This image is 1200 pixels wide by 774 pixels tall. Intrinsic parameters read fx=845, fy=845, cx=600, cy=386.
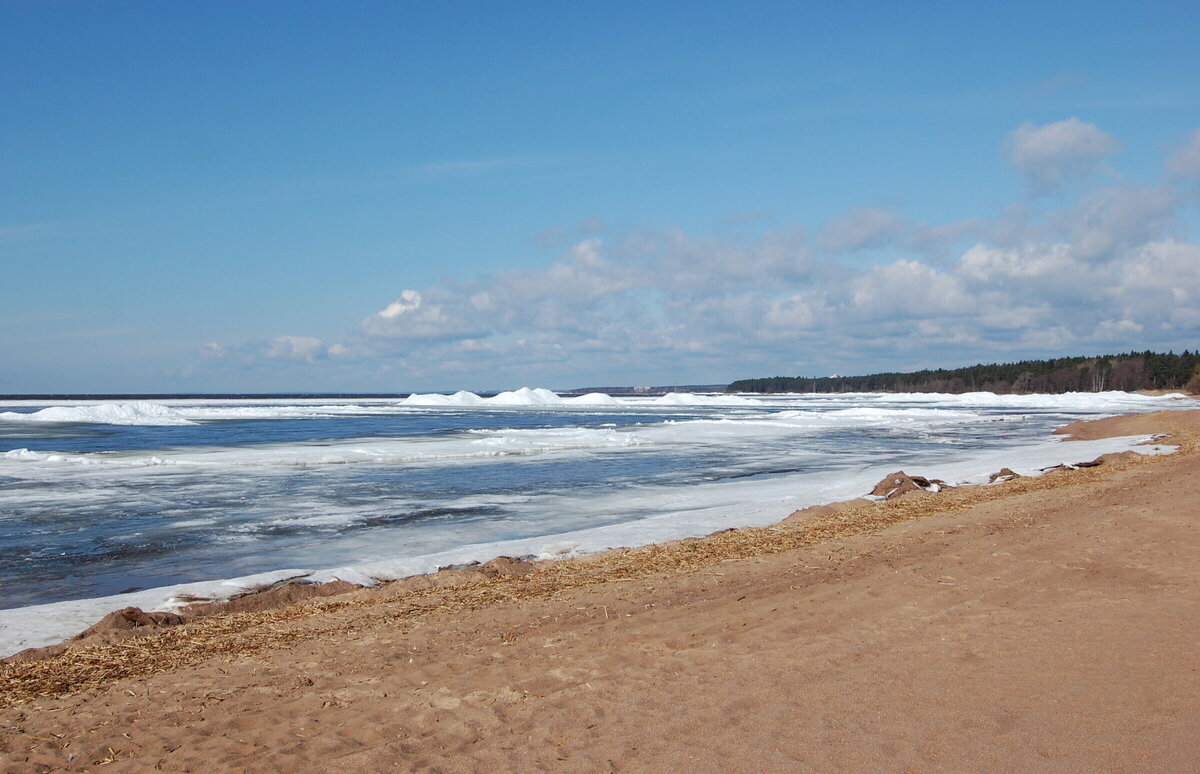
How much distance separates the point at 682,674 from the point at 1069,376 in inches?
5501

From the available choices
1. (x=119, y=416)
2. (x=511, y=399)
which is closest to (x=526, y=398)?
(x=511, y=399)

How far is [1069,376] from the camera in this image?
126 m

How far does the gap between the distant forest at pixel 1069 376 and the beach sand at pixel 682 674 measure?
113439mm

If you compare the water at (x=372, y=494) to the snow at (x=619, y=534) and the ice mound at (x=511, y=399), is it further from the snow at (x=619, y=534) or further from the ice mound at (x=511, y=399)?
the ice mound at (x=511, y=399)

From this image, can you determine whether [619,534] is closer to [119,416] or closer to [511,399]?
[119,416]

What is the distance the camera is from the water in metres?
11.0

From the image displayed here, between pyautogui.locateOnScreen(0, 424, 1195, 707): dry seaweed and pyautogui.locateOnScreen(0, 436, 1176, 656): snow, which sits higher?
pyautogui.locateOnScreen(0, 424, 1195, 707): dry seaweed

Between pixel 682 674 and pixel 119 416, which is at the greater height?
pixel 119 416

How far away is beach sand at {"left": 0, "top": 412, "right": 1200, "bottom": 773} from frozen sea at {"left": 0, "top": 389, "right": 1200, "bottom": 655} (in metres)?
2.16

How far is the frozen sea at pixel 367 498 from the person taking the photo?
996 cm

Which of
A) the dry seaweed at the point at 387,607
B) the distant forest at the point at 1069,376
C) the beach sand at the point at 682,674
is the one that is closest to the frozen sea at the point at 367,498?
the dry seaweed at the point at 387,607

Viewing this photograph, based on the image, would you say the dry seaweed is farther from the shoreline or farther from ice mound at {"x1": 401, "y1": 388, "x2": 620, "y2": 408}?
ice mound at {"x1": 401, "y1": 388, "x2": 620, "y2": 408}

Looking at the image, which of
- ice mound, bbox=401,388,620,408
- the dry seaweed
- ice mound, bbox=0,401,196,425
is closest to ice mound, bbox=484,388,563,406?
ice mound, bbox=401,388,620,408

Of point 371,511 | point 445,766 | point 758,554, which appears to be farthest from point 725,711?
point 371,511
